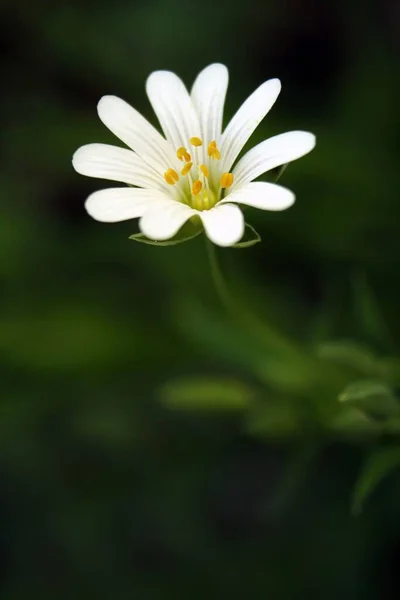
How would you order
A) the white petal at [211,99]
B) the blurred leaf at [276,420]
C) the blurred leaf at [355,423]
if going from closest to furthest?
1. the white petal at [211,99]
2. the blurred leaf at [355,423]
3. the blurred leaf at [276,420]

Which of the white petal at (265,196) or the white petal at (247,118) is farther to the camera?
the white petal at (247,118)

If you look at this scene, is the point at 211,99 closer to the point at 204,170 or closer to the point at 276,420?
the point at 204,170

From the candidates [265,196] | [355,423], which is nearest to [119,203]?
[265,196]

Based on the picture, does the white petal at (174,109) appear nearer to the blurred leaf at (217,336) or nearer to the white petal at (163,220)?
the white petal at (163,220)

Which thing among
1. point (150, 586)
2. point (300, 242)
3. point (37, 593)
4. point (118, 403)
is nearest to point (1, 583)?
point (37, 593)

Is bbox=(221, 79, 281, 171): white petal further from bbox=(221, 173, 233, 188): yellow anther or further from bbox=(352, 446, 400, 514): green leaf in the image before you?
bbox=(352, 446, 400, 514): green leaf

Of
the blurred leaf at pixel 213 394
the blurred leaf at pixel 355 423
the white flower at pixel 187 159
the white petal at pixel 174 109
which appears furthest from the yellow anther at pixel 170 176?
the blurred leaf at pixel 355 423
